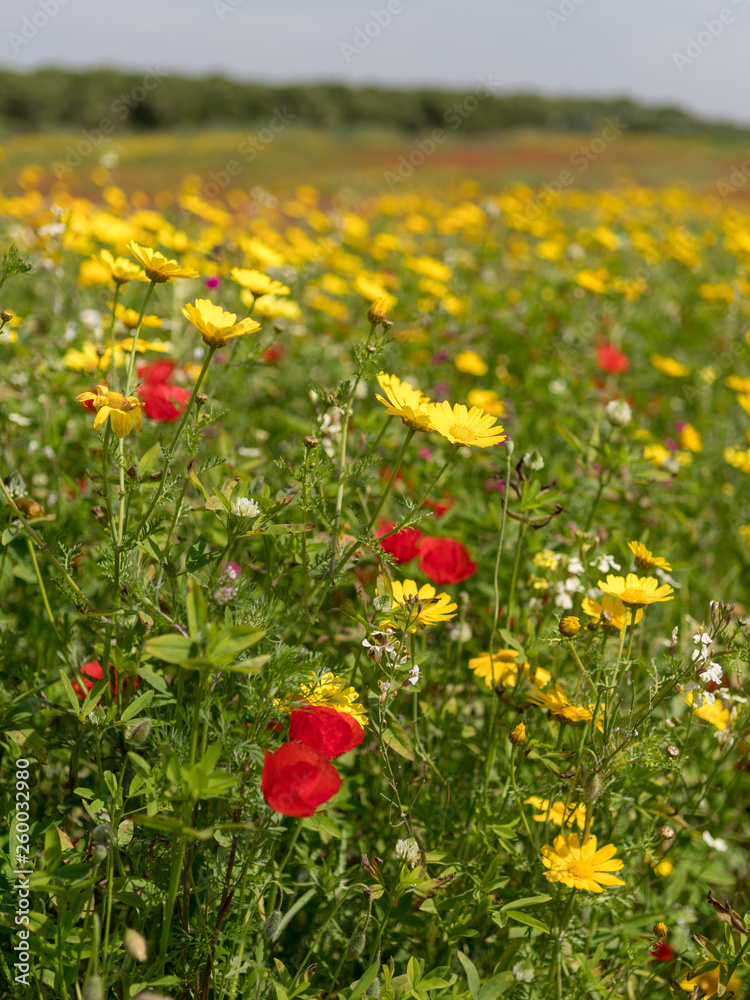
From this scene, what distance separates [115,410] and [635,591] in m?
0.91

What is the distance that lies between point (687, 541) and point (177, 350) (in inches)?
82.8

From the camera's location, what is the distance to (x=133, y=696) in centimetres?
137

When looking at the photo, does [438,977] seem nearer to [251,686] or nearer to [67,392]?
[251,686]

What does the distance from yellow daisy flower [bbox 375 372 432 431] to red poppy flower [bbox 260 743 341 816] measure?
1.82 feet

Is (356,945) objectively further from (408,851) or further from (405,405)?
(405,405)

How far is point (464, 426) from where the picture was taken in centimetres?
140

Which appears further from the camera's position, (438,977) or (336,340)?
(336,340)

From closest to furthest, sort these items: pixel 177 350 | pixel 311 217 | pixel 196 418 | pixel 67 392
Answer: pixel 196 418
pixel 67 392
pixel 177 350
pixel 311 217

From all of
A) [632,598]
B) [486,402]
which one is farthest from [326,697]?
[486,402]

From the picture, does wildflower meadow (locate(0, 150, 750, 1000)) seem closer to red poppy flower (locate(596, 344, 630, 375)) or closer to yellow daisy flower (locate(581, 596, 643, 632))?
yellow daisy flower (locate(581, 596, 643, 632))

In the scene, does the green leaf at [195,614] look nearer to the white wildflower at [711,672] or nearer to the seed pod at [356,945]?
the seed pod at [356,945]

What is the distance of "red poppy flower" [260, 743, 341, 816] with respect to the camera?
100cm

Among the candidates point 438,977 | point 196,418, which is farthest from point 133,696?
point 438,977

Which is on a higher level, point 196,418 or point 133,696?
point 196,418
